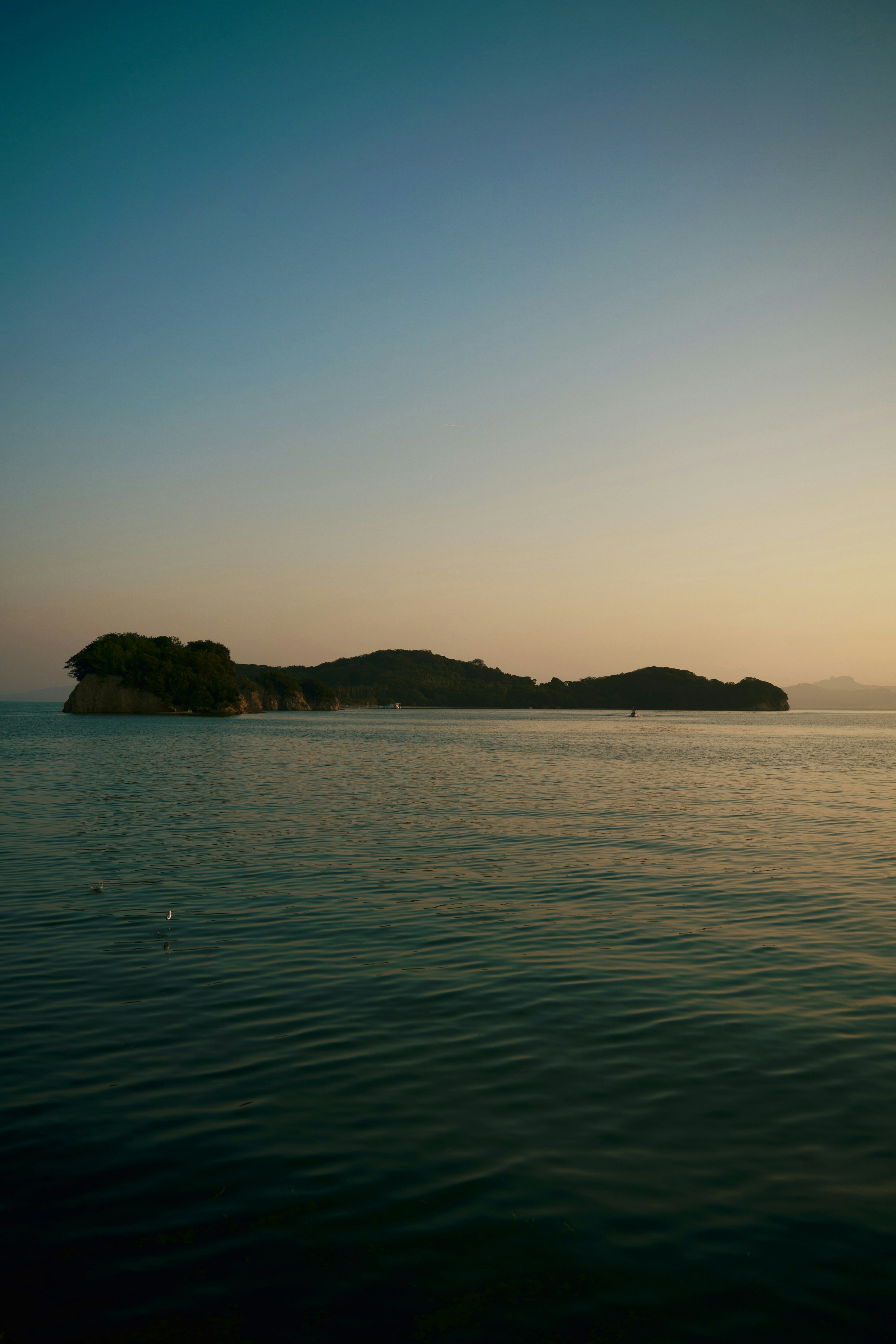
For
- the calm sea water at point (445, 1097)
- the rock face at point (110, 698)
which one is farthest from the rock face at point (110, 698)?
the calm sea water at point (445, 1097)

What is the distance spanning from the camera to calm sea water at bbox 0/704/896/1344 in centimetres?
596

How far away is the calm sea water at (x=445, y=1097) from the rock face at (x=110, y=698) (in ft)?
598

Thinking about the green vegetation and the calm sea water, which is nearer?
the calm sea water

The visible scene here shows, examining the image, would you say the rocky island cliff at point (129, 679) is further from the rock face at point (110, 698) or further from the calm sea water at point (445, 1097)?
the calm sea water at point (445, 1097)

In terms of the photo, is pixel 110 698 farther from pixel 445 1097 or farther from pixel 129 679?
pixel 445 1097

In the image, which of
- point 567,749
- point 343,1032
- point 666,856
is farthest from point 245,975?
point 567,749

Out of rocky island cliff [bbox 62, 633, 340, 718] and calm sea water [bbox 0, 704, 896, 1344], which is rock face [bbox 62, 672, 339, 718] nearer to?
rocky island cliff [bbox 62, 633, 340, 718]

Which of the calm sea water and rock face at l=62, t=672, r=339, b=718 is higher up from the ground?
rock face at l=62, t=672, r=339, b=718

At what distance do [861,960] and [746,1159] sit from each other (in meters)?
8.24

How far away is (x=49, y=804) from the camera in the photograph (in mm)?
34281

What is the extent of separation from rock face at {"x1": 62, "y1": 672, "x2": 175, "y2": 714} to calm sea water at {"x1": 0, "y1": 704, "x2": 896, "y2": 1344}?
7178 inches

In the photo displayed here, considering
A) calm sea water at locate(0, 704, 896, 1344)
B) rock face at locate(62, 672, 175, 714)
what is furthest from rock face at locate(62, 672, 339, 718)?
calm sea water at locate(0, 704, 896, 1344)

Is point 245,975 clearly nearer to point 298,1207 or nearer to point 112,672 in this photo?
→ point 298,1207

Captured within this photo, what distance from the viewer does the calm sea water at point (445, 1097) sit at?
19.6 feet
